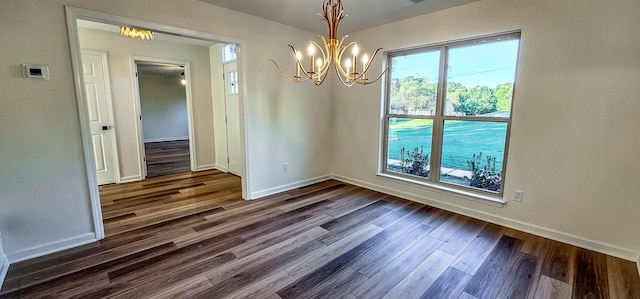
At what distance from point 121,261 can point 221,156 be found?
3538 millimetres

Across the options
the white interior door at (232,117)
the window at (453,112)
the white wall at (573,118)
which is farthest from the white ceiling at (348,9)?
the white interior door at (232,117)

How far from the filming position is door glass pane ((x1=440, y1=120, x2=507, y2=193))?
315 cm

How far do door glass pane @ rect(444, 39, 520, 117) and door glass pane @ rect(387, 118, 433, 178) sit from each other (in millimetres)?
450

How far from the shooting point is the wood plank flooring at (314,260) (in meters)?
2.00

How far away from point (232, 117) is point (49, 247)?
3.27 metres

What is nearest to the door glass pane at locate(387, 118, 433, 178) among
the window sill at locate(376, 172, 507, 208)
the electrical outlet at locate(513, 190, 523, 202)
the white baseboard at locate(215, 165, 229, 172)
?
the window sill at locate(376, 172, 507, 208)

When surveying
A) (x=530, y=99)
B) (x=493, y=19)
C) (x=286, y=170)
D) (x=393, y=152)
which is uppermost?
(x=493, y=19)

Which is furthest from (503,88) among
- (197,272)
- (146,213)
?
(146,213)

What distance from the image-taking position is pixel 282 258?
7.89 feet

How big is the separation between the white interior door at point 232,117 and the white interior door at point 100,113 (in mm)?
1904

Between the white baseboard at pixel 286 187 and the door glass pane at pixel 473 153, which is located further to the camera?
the white baseboard at pixel 286 187

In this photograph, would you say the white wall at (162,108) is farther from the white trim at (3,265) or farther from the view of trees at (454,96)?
the view of trees at (454,96)

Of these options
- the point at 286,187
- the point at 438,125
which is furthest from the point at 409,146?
the point at 286,187

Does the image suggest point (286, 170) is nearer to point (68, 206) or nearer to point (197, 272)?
point (197, 272)
